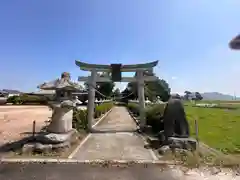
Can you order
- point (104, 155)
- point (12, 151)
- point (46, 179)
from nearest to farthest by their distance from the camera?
point (46, 179) → point (104, 155) → point (12, 151)

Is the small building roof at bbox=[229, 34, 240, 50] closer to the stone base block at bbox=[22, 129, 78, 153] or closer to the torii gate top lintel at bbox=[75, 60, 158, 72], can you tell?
the stone base block at bbox=[22, 129, 78, 153]

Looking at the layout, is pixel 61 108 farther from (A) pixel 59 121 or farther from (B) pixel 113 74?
(B) pixel 113 74

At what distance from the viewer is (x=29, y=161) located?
5.49m

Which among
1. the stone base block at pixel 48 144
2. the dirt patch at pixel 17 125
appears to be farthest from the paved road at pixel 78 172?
the dirt patch at pixel 17 125

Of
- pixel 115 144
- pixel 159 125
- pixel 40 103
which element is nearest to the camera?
pixel 115 144

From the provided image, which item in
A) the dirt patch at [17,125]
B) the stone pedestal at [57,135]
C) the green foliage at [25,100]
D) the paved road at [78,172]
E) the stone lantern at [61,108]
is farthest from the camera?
the green foliage at [25,100]

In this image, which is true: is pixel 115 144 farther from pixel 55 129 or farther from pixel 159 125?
pixel 159 125

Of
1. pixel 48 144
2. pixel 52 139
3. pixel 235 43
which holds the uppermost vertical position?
pixel 235 43

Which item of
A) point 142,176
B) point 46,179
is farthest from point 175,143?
point 46,179

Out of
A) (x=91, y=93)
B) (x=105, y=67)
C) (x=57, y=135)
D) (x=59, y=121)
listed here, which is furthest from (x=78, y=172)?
(x=105, y=67)

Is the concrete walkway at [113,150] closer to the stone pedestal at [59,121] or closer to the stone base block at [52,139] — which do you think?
the stone base block at [52,139]

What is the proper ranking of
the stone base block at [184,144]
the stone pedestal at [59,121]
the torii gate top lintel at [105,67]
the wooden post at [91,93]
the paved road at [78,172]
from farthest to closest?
the wooden post at [91,93], the torii gate top lintel at [105,67], the stone pedestal at [59,121], the stone base block at [184,144], the paved road at [78,172]

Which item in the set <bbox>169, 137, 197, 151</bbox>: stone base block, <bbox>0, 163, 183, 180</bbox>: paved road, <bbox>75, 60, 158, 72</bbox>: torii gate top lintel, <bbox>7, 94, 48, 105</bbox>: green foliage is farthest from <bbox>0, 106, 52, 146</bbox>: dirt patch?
<bbox>7, 94, 48, 105</bbox>: green foliage

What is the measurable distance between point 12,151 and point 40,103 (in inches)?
1367
